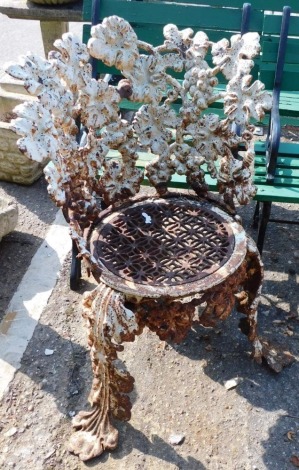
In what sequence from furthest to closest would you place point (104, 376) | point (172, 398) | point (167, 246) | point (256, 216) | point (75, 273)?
point (256, 216) < point (75, 273) < point (172, 398) < point (167, 246) < point (104, 376)

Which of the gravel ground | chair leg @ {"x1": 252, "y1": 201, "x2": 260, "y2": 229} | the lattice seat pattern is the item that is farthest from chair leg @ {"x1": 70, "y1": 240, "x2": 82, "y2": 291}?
chair leg @ {"x1": 252, "y1": 201, "x2": 260, "y2": 229}

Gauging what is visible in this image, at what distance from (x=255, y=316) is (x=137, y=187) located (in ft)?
3.07

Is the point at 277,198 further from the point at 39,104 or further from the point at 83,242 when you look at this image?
the point at 39,104

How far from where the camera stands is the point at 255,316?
9.78ft

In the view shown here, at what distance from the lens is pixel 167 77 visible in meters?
2.91

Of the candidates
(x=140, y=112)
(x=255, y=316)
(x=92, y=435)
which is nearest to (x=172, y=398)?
(x=92, y=435)

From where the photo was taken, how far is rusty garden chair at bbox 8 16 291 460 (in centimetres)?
249

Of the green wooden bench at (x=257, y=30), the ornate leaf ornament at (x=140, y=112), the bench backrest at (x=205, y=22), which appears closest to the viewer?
the ornate leaf ornament at (x=140, y=112)

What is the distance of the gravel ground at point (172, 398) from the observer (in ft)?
8.86

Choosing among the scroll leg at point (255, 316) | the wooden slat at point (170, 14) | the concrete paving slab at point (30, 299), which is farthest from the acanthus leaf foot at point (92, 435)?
the wooden slat at point (170, 14)

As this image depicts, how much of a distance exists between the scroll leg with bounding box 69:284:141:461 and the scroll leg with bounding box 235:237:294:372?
2.39ft

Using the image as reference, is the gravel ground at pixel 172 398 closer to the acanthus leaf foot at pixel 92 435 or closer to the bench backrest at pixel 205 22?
the acanthus leaf foot at pixel 92 435

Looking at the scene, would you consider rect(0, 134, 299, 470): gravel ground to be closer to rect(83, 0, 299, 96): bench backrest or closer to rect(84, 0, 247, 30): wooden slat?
rect(83, 0, 299, 96): bench backrest

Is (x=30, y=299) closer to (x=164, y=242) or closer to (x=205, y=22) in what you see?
Answer: (x=164, y=242)
